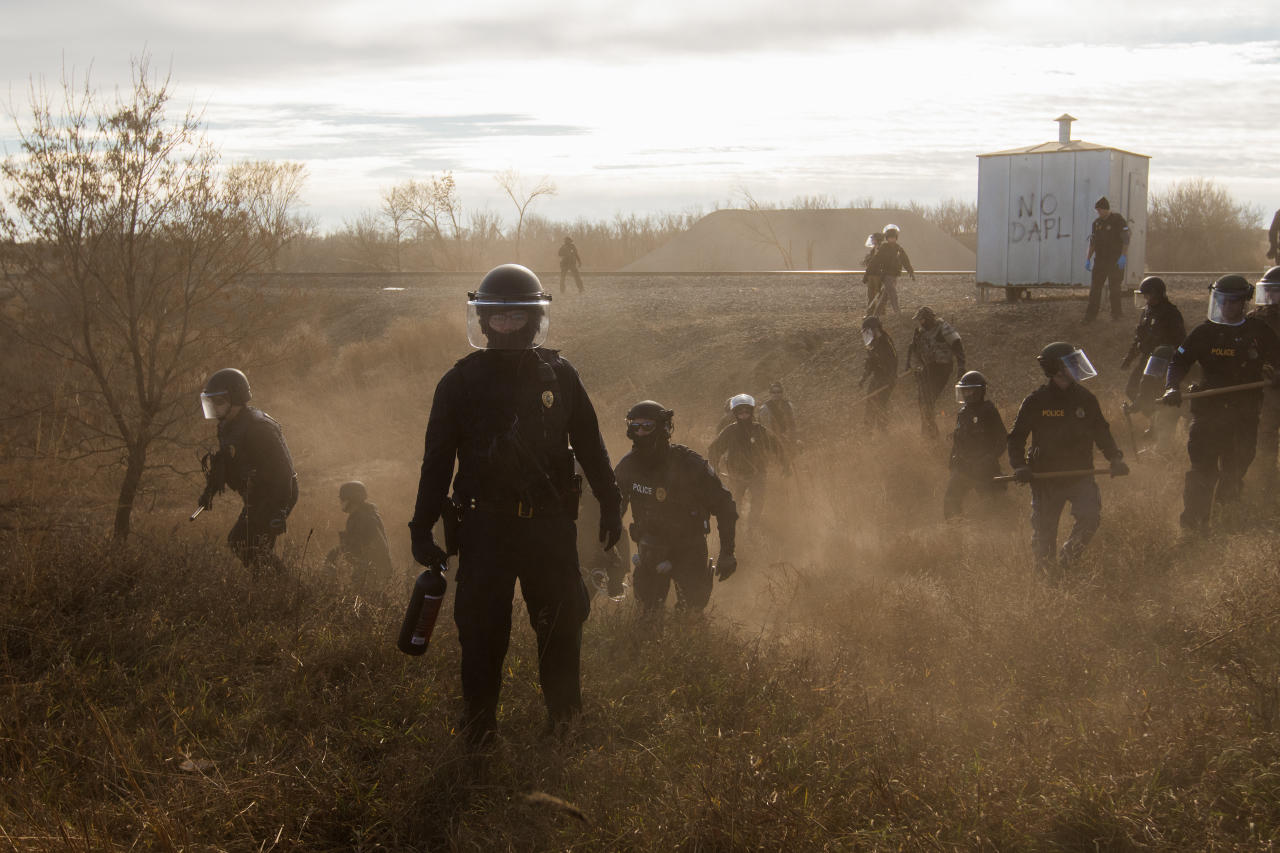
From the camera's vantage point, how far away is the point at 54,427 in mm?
12945

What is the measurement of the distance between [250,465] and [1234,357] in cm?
744

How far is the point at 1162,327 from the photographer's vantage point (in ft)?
35.1

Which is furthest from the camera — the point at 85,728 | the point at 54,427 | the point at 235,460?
the point at 54,427

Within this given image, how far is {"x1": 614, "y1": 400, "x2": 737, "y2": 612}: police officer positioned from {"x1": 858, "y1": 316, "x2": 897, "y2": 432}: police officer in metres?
7.26

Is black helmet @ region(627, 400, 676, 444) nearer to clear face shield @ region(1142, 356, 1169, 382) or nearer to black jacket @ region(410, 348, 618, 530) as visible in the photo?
black jacket @ region(410, 348, 618, 530)

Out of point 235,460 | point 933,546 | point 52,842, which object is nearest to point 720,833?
point 52,842

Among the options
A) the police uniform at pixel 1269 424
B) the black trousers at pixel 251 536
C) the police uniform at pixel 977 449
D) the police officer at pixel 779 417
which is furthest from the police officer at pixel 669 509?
the police officer at pixel 779 417

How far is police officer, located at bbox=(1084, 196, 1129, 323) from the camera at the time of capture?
51.2 ft

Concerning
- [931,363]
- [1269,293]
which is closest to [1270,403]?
[1269,293]

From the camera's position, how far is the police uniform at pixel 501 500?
4.25 metres

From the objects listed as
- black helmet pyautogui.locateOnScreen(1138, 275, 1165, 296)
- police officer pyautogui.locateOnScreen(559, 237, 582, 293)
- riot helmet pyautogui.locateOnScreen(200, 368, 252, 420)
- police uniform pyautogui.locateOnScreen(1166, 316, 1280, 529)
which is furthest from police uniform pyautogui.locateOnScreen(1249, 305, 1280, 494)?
police officer pyautogui.locateOnScreen(559, 237, 582, 293)

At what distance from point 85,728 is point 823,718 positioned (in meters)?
3.11

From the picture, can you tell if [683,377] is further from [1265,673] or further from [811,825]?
[811,825]

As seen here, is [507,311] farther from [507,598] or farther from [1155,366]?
[1155,366]
